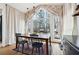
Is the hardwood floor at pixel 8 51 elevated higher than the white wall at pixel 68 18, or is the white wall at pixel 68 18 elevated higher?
the white wall at pixel 68 18

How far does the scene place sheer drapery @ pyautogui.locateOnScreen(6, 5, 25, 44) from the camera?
82.9 inches

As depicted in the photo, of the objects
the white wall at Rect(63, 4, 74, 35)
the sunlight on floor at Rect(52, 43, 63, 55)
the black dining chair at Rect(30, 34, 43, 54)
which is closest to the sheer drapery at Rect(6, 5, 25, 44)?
the black dining chair at Rect(30, 34, 43, 54)

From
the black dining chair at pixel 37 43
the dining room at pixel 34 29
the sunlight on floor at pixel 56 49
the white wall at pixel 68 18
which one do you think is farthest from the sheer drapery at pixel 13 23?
the white wall at pixel 68 18

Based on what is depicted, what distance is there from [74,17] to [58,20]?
0.24m

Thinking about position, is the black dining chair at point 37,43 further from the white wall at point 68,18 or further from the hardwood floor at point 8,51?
the white wall at point 68,18

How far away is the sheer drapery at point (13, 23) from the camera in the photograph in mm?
2105

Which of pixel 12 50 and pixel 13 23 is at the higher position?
pixel 13 23

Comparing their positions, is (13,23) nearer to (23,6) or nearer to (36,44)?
(23,6)

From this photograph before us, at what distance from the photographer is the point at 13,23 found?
213 cm

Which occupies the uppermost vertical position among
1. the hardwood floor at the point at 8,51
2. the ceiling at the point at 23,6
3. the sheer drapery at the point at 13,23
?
the ceiling at the point at 23,6

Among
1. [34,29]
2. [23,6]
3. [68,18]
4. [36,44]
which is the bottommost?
[36,44]

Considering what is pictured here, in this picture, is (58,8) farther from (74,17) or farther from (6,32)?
(6,32)

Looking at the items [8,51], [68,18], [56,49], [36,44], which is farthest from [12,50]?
[68,18]
